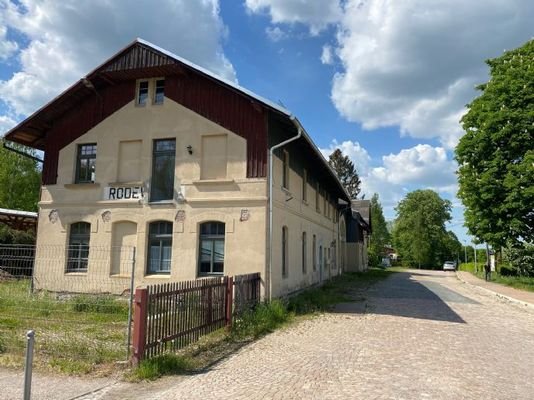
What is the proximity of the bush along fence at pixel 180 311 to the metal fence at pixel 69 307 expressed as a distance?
47cm

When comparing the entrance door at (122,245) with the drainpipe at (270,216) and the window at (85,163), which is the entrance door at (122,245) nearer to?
the window at (85,163)

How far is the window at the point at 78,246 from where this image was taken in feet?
49.9

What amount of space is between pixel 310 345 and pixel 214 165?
698cm

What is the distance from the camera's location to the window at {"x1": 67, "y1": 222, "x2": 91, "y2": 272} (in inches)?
599

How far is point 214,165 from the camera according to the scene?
563 inches

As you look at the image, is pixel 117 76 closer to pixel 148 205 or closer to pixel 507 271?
pixel 148 205

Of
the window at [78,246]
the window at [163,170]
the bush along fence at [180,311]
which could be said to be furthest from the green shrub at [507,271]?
the window at [78,246]

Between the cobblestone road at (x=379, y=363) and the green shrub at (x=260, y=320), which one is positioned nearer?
the cobblestone road at (x=379, y=363)

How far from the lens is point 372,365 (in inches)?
301

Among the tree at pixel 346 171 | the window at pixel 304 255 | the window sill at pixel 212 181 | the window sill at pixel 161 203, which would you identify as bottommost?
the window at pixel 304 255

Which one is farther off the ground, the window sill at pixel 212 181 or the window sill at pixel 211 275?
the window sill at pixel 212 181

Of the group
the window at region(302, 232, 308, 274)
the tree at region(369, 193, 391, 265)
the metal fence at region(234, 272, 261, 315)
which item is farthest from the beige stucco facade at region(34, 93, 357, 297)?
the tree at region(369, 193, 391, 265)

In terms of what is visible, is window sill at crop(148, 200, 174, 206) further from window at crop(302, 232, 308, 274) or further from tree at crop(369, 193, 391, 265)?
tree at crop(369, 193, 391, 265)

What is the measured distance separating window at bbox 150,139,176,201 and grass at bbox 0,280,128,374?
12.2ft
